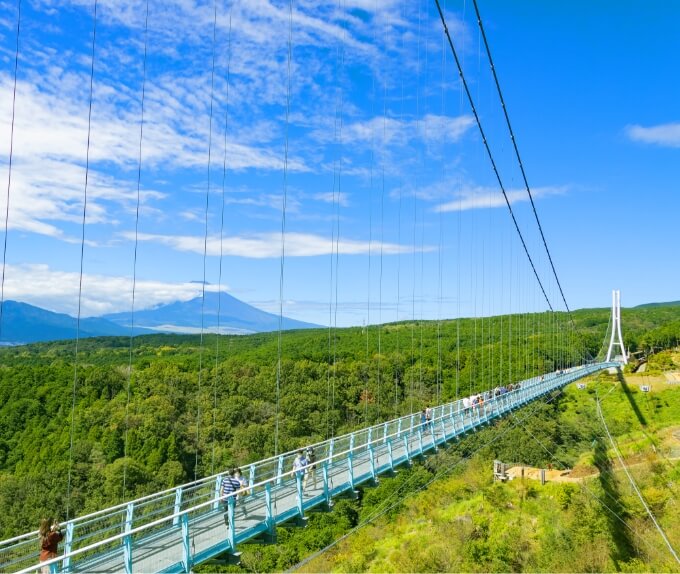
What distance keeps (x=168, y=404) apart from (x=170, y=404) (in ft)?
0.86

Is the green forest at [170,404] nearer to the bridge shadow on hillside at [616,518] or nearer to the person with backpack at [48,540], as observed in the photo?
the bridge shadow on hillside at [616,518]

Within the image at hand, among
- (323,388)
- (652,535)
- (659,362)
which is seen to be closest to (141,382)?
(323,388)

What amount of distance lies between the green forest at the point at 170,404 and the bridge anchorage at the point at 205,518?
10625mm

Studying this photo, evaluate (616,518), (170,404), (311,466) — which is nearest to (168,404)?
(170,404)

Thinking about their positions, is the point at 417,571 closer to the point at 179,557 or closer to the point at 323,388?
the point at 323,388

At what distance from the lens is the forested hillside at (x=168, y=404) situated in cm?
3241

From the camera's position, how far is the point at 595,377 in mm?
71312

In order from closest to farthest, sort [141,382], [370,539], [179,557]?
[179,557] → [370,539] → [141,382]

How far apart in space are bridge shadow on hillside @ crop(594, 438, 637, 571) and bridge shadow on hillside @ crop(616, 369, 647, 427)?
14.6 meters

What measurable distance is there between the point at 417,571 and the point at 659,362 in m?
55.4

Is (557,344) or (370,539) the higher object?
(557,344)

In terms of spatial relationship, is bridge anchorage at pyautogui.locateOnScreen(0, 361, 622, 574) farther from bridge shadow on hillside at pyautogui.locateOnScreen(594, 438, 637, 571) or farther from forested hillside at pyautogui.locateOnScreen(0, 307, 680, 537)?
bridge shadow on hillside at pyautogui.locateOnScreen(594, 438, 637, 571)

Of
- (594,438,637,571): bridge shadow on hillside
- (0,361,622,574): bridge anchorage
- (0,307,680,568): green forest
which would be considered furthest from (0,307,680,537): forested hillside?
(0,361,622,574): bridge anchorage

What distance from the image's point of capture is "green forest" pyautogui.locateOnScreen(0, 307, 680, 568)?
32375 millimetres
